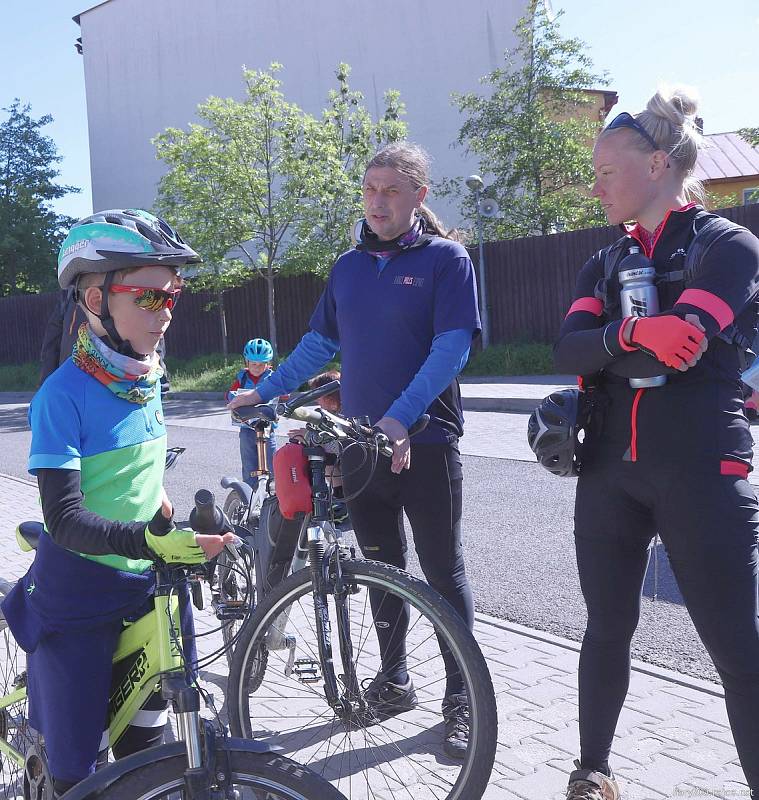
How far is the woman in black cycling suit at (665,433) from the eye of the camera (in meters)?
2.49

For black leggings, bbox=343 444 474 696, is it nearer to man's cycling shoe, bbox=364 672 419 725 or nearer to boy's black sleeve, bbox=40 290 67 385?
man's cycling shoe, bbox=364 672 419 725

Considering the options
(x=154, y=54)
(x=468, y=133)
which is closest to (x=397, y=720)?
(x=468, y=133)

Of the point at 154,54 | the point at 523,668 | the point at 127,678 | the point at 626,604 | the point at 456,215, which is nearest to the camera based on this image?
the point at 127,678

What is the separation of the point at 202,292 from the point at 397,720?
26736 mm

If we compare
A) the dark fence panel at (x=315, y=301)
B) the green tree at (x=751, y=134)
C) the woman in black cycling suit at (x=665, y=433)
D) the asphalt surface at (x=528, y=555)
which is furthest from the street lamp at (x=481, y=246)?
the woman in black cycling suit at (x=665, y=433)

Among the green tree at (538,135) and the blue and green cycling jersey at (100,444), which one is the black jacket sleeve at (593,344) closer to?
the blue and green cycling jersey at (100,444)

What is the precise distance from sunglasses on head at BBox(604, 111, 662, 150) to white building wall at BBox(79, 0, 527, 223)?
29481 millimetres

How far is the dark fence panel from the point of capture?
21.1m

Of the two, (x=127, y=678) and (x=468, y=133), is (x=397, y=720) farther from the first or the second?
(x=468, y=133)

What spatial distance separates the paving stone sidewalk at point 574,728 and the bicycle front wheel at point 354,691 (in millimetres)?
297

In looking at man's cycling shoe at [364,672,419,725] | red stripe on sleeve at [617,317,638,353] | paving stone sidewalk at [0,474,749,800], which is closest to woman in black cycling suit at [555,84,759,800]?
red stripe on sleeve at [617,317,638,353]

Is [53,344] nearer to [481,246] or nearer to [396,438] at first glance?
[396,438]

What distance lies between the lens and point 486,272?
2264 centimetres

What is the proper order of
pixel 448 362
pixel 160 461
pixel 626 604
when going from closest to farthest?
1. pixel 160 461
2. pixel 626 604
3. pixel 448 362
